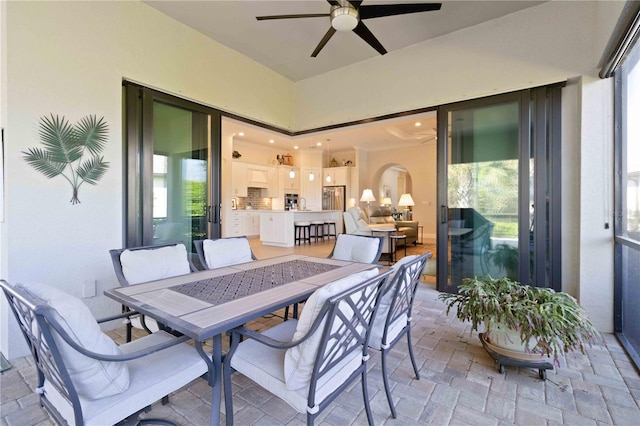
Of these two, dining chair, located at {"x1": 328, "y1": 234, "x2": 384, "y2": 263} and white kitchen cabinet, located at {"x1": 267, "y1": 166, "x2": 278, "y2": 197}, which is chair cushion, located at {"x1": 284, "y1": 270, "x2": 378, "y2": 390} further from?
white kitchen cabinet, located at {"x1": 267, "y1": 166, "x2": 278, "y2": 197}

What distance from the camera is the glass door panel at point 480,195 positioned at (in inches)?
130

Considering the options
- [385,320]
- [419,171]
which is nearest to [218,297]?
[385,320]

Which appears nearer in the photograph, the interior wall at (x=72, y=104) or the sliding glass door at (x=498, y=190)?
the interior wall at (x=72, y=104)

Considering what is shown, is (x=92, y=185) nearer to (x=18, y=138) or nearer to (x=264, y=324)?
(x=18, y=138)

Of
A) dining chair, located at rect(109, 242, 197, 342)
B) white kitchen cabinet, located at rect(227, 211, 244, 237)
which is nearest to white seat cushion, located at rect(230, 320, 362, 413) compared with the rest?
dining chair, located at rect(109, 242, 197, 342)

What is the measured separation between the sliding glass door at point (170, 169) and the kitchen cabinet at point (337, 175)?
21.3ft

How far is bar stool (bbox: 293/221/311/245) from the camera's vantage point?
8137 mm

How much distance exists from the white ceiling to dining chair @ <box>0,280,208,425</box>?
10.3 ft

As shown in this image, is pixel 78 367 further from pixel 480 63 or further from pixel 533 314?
pixel 480 63

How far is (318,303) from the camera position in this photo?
1.10 metres

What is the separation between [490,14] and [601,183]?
2128mm

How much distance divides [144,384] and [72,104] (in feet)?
8.51

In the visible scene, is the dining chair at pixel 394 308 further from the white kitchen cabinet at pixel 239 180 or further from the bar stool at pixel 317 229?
the white kitchen cabinet at pixel 239 180

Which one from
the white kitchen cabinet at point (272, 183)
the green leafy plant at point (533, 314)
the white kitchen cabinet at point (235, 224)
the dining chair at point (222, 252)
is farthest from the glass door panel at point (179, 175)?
the white kitchen cabinet at point (272, 183)
